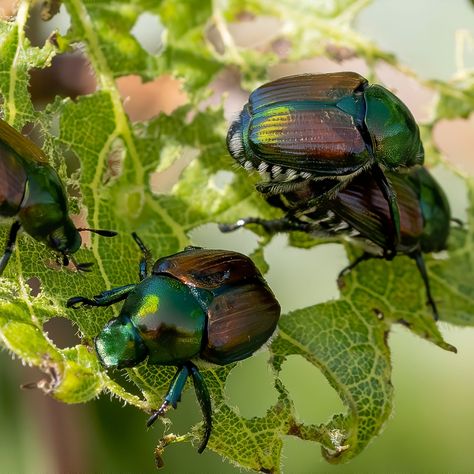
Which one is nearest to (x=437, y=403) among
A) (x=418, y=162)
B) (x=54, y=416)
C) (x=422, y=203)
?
(x=422, y=203)

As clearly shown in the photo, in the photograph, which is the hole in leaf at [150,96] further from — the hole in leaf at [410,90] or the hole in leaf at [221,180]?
the hole in leaf at [410,90]

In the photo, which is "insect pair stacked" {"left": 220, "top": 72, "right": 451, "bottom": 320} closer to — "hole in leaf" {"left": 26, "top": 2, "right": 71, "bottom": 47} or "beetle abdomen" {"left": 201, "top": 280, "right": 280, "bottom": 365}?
"beetle abdomen" {"left": 201, "top": 280, "right": 280, "bottom": 365}

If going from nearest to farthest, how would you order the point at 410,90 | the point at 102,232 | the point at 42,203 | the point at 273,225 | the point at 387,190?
1. the point at 42,203
2. the point at 102,232
3. the point at 387,190
4. the point at 273,225
5. the point at 410,90

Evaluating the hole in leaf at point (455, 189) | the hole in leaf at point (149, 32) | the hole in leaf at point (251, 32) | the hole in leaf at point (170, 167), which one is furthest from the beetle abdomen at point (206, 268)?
the hole in leaf at point (455, 189)

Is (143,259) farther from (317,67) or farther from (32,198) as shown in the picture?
(317,67)

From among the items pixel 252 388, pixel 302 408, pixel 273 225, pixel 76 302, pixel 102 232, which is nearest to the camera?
pixel 76 302

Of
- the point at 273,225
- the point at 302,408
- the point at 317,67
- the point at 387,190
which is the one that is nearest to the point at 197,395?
the point at 273,225

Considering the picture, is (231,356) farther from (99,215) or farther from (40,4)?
(40,4)

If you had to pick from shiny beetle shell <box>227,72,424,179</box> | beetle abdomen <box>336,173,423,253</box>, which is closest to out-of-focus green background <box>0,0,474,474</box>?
beetle abdomen <box>336,173,423,253</box>
